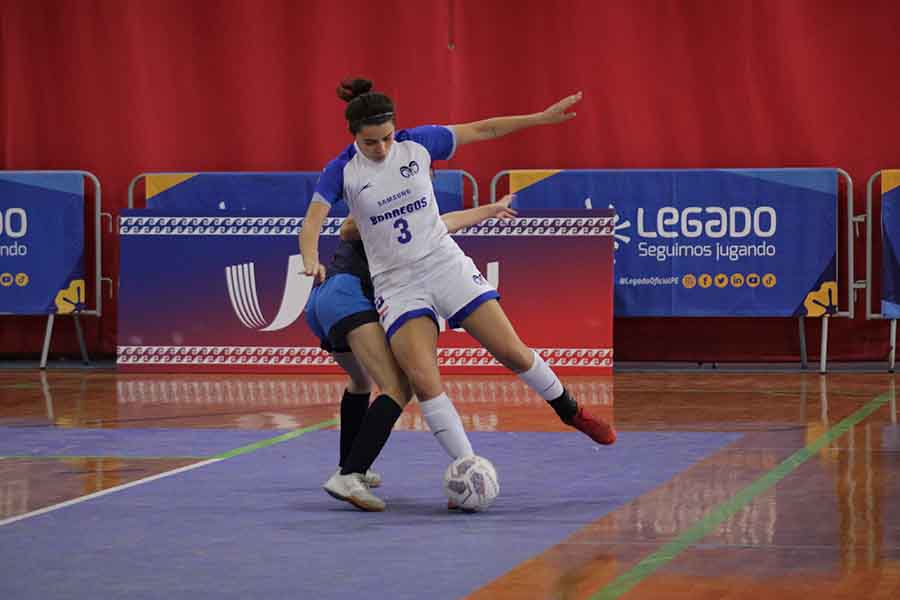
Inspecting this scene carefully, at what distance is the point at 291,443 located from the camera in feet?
27.9

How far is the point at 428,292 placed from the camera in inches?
250

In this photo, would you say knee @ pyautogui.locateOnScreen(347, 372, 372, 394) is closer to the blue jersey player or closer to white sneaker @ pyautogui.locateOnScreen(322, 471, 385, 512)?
the blue jersey player

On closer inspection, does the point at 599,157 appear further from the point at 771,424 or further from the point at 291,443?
the point at 291,443

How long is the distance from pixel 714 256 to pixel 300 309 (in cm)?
359

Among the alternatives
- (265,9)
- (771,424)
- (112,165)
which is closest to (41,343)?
(112,165)

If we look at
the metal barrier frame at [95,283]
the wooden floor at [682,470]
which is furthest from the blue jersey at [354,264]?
the metal barrier frame at [95,283]

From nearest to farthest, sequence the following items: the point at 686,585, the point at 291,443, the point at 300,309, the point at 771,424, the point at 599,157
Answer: the point at 686,585 → the point at 291,443 → the point at 771,424 → the point at 300,309 → the point at 599,157

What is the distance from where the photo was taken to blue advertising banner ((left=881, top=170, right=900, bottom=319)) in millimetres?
13102

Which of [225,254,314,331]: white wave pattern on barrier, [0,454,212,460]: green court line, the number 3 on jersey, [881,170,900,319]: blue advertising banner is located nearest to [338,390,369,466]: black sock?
the number 3 on jersey

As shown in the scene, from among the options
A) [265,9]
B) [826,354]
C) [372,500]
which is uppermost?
[265,9]

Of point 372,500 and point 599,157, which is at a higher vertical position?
point 599,157

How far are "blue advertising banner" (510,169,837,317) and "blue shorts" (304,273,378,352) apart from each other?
696 centimetres

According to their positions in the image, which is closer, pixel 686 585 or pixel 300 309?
pixel 686 585

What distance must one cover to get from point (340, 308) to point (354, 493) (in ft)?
2.70
